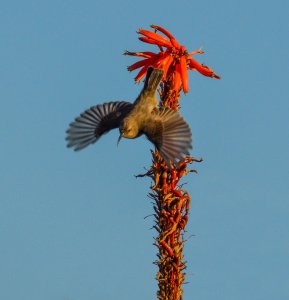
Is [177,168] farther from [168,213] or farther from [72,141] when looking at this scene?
[72,141]

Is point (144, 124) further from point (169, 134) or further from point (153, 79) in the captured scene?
point (153, 79)

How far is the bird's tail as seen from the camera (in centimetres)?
1009

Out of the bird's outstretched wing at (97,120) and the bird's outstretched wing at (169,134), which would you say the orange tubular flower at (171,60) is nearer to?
the bird's outstretched wing at (169,134)

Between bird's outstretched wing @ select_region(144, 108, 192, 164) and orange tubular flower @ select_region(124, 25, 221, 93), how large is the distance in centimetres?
52

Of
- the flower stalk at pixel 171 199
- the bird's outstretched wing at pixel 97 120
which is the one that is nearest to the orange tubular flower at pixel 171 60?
the flower stalk at pixel 171 199

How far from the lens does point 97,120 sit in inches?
490

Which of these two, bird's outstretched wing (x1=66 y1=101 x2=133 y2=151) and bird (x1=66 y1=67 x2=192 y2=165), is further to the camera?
bird's outstretched wing (x1=66 y1=101 x2=133 y2=151)

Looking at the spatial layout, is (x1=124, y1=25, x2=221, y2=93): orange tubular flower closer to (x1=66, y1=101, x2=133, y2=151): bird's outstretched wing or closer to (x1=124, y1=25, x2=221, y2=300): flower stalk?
(x1=124, y1=25, x2=221, y2=300): flower stalk

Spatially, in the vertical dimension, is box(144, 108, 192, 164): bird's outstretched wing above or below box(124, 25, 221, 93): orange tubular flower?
below

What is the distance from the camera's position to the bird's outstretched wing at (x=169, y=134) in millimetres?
9773

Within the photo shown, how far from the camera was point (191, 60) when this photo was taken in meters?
10.5

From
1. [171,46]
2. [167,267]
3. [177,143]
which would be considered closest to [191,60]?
[171,46]

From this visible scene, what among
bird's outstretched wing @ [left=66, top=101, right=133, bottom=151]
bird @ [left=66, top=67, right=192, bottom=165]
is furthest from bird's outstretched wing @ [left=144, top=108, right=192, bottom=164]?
bird's outstretched wing @ [left=66, top=101, right=133, bottom=151]

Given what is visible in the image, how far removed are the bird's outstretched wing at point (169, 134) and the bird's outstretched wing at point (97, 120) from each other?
1.08 m
